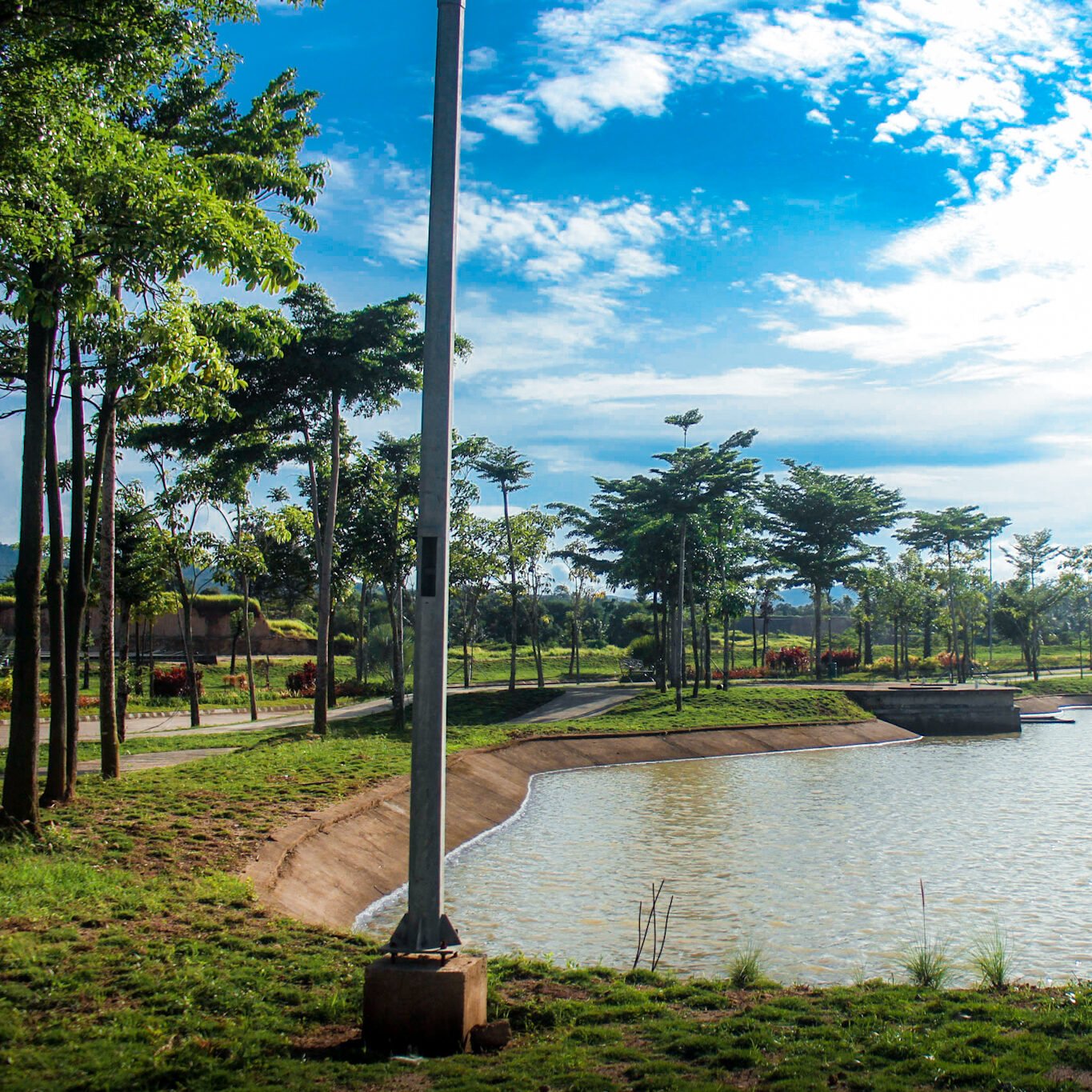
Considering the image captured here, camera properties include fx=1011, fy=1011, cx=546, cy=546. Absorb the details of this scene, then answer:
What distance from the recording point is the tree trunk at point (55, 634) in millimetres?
12531

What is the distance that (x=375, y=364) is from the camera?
27703 mm

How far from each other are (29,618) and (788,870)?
37.2 ft

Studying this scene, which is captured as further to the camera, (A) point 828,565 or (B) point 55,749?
(A) point 828,565

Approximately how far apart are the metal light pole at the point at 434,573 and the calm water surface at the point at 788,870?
464 centimetres

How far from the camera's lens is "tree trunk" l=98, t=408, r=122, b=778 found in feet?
50.9

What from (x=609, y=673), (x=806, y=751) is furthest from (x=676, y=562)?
(x=609, y=673)

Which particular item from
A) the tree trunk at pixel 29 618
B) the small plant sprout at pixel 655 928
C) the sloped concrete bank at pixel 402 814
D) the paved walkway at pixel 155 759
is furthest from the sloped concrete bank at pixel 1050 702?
the tree trunk at pixel 29 618

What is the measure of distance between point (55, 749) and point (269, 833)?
3074 millimetres

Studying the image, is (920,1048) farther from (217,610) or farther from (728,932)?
(217,610)

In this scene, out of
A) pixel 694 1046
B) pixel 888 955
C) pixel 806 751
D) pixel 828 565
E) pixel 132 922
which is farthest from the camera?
pixel 828 565

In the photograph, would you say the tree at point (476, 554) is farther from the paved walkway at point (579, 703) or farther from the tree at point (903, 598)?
the tree at point (903, 598)

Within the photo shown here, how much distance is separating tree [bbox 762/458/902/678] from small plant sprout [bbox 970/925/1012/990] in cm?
5029

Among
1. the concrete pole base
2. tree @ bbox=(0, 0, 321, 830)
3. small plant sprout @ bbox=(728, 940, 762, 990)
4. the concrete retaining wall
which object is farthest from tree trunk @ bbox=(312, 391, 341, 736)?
the concrete retaining wall

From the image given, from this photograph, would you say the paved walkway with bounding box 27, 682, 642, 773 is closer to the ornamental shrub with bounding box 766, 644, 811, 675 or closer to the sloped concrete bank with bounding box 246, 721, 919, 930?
the sloped concrete bank with bounding box 246, 721, 919, 930
